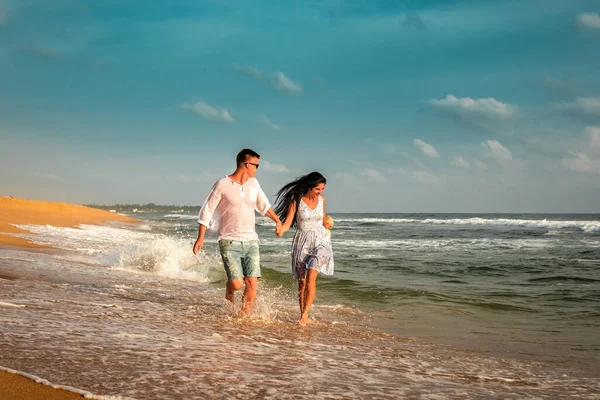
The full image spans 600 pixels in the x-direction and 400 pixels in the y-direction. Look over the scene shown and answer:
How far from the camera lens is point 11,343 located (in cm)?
439

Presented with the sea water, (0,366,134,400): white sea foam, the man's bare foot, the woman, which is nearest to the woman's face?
the woman

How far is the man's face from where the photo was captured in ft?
21.6

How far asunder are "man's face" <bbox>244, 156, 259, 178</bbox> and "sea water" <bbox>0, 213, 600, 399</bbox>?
1.77 meters

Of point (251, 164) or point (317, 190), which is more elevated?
point (251, 164)

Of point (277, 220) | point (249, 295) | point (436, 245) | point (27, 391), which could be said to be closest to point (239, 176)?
point (277, 220)

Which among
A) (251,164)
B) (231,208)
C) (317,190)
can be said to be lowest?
(231,208)

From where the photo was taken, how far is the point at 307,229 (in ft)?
22.8

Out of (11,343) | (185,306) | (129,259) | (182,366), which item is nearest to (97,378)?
(182,366)

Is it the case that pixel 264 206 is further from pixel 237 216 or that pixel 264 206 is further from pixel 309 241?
pixel 309 241

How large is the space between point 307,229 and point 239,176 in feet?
3.53

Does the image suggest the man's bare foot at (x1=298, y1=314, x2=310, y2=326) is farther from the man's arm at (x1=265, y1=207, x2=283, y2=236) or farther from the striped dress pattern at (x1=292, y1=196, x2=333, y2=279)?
the man's arm at (x1=265, y1=207, x2=283, y2=236)

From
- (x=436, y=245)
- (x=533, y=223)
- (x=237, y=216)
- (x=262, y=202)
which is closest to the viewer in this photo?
(x=237, y=216)

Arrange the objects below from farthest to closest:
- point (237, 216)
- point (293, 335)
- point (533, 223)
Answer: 1. point (533, 223)
2. point (237, 216)
3. point (293, 335)

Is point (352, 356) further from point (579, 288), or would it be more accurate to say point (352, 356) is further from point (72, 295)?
point (579, 288)
